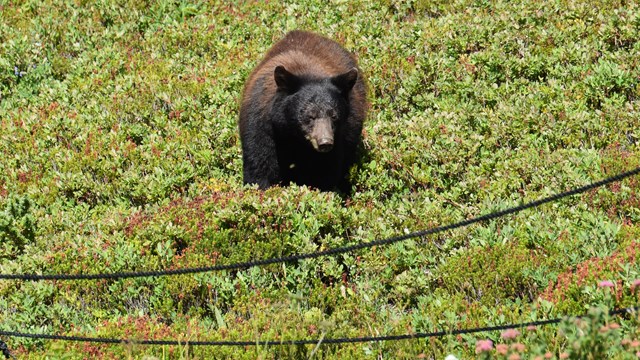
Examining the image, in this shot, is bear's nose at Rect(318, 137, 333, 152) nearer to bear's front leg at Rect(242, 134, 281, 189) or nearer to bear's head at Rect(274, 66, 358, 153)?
bear's head at Rect(274, 66, 358, 153)

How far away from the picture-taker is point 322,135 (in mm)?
8867

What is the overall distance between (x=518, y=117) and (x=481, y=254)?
3.57 metres

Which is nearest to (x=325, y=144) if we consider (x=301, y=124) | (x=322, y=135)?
(x=322, y=135)

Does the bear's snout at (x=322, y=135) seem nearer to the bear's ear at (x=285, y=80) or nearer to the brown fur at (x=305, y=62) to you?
the bear's ear at (x=285, y=80)

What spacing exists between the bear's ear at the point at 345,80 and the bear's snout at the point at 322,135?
0.52 metres

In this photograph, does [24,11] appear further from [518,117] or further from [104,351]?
[104,351]

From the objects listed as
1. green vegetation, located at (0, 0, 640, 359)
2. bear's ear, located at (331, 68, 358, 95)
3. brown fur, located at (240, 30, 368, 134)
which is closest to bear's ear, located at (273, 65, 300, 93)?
brown fur, located at (240, 30, 368, 134)

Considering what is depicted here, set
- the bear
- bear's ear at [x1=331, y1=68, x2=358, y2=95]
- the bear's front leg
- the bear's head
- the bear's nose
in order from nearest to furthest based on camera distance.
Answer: the bear's nose
the bear's head
the bear
bear's ear at [x1=331, y1=68, x2=358, y2=95]
the bear's front leg

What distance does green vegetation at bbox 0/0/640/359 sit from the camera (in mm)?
6324

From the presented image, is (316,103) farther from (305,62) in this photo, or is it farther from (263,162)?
(305,62)

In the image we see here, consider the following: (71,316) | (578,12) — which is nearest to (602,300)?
(71,316)

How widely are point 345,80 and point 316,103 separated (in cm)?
53

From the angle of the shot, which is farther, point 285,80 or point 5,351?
point 285,80

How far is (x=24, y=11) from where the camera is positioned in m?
15.9
